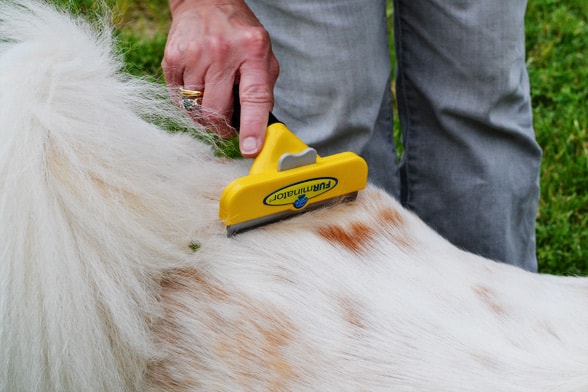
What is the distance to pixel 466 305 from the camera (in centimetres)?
120

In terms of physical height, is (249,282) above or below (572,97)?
above

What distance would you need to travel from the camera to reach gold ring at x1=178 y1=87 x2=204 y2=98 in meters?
1.35

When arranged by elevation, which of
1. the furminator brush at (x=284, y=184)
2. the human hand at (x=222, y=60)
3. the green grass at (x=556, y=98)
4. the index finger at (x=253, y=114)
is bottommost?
the green grass at (x=556, y=98)

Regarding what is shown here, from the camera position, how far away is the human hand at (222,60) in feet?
4.47

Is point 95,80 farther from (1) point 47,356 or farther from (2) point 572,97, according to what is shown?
(2) point 572,97

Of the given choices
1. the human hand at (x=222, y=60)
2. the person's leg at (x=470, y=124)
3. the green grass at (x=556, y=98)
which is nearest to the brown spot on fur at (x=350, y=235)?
the human hand at (x=222, y=60)

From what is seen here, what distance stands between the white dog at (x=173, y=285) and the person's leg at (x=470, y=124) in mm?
607

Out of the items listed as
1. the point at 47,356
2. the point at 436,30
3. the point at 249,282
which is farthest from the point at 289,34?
the point at 47,356

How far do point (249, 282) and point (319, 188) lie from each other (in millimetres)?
223

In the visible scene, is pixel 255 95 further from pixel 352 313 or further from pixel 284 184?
pixel 352 313

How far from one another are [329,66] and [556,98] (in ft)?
5.91

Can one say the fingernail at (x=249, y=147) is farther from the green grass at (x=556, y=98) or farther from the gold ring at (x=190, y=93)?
the green grass at (x=556, y=98)

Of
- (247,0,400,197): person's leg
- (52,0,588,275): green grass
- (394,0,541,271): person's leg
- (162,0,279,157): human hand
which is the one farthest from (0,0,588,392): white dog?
(52,0,588,275): green grass

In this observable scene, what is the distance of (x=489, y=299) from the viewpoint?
4.04ft
